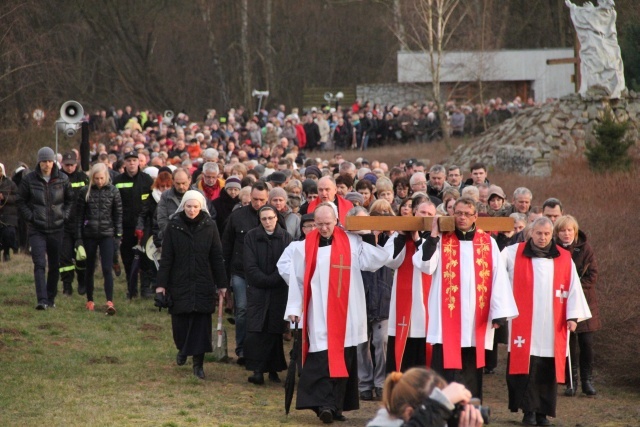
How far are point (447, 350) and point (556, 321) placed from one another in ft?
3.57

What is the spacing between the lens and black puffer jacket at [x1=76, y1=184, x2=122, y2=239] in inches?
553

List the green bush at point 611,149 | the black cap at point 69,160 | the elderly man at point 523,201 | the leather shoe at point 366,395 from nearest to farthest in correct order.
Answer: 1. the leather shoe at point 366,395
2. the elderly man at point 523,201
3. the black cap at point 69,160
4. the green bush at point 611,149

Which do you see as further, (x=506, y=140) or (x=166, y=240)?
(x=506, y=140)

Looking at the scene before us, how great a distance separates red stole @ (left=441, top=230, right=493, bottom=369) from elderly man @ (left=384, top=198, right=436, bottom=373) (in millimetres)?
311

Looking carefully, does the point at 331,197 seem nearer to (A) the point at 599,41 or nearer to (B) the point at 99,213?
(B) the point at 99,213

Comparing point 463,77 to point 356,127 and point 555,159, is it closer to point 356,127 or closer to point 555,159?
point 356,127

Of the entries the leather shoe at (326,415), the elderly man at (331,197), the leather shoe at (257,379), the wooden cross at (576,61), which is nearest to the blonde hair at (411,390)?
the leather shoe at (326,415)

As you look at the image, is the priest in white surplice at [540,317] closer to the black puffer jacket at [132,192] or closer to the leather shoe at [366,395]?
the leather shoe at [366,395]

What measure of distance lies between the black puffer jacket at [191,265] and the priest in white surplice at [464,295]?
2.38 metres

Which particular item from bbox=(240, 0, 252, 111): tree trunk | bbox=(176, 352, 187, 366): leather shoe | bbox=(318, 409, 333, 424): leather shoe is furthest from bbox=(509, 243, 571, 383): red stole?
bbox=(240, 0, 252, 111): tree trunk

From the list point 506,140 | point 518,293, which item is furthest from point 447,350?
point 506,140

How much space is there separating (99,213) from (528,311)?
19.8 ft

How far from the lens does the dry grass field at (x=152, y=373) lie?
383 inches

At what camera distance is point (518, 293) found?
10.1m
